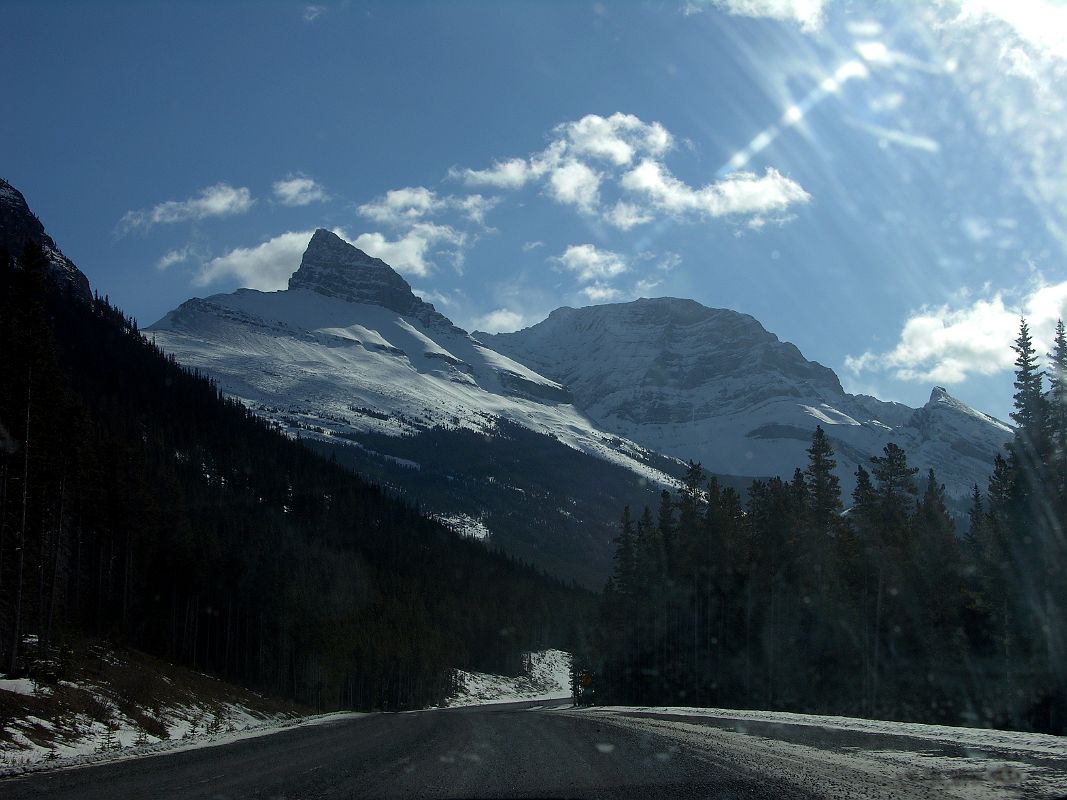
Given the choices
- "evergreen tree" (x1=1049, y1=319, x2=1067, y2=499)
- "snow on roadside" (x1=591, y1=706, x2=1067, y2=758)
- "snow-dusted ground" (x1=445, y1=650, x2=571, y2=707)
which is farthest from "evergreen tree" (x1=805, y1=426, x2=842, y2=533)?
"snow-dusted ground" (x1=445, y1=650, x2=571, y2=707)

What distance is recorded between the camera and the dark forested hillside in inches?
1377

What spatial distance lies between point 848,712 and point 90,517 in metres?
44.8

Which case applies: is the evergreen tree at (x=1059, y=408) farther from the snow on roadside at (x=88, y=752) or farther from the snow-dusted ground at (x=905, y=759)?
the snow on roadside at (x=88, y=752)

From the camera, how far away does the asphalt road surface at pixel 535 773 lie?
1085 cm

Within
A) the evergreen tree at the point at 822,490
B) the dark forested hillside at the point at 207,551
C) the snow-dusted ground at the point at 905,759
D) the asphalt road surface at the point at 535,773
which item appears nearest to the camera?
the snow-dusted ground at the point at 905,759

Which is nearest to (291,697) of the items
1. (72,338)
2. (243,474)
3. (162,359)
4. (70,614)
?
(70,614)

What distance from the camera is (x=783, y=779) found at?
1159 centimetres

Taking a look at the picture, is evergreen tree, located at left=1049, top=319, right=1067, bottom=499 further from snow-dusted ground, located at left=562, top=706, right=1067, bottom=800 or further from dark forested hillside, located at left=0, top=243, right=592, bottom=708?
dark forested hillside, located at left=0, top=243, right=592, bottom=708

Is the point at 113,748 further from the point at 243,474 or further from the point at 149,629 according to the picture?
the point at 243,474

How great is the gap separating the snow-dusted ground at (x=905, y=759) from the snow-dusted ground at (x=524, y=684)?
80.1 m

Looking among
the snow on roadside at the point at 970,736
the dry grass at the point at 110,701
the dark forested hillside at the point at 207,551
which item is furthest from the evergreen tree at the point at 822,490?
the dark forested hillside at the point at 207,551

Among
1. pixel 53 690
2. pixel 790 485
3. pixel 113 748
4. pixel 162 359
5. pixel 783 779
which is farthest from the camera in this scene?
pixel 162 359

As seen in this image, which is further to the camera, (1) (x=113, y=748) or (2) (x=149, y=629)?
(2) (x=149, y=629)

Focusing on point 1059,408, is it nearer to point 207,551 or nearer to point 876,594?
point 876,594
